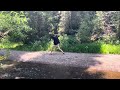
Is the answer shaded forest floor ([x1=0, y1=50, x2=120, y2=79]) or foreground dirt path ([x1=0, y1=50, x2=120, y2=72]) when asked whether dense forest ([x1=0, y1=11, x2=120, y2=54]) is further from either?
shaded forest floor ([x1=0, y1=50, x2=120, y2=79])

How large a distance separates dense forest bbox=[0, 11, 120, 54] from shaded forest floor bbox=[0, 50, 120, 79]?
1245 mm

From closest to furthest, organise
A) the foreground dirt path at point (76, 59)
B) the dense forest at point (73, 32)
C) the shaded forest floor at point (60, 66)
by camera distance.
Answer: the shaded forest floor at point (60, 66)
the foreground dirt path at point (76, 59)
the dense forest at point (73, 32)

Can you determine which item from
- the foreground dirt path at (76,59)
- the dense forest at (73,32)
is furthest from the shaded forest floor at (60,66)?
the dense forest at (73,32)

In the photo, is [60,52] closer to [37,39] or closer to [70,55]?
[70,55]

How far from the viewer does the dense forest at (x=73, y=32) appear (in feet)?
54.2

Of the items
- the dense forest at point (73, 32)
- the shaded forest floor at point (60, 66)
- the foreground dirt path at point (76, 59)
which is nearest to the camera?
the shaded forest floor at point (60, 66)

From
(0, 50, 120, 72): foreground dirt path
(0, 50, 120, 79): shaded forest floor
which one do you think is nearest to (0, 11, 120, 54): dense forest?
(0, 50, 120, 72): foreground dirt path

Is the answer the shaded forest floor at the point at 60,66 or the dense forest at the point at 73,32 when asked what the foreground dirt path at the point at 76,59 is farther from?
the dense forest at the point at 73,32

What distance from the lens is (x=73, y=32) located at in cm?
2003

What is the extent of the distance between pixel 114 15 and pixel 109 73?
307 inches

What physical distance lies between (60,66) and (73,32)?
24.5 feet

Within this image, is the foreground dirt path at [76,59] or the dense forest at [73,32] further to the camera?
the dense forest at [73,32]

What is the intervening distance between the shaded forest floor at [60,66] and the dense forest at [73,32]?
1245 mm

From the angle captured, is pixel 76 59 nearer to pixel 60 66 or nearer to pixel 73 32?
pixel 60 66
